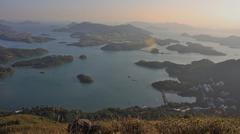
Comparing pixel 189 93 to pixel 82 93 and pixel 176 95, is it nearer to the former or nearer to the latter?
pixel 176 95

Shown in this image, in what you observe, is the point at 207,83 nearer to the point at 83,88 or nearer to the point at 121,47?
the point at 83,88

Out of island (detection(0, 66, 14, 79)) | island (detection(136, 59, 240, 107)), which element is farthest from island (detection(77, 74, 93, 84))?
island (detection(0, 66, 14, 79))

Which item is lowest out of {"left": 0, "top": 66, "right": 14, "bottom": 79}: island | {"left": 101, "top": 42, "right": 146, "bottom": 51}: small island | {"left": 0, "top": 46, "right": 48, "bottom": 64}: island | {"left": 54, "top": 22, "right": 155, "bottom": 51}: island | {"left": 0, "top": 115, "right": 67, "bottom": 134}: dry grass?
{"left": 0, "top": 66, "right": 14, "bottom": 79}: island

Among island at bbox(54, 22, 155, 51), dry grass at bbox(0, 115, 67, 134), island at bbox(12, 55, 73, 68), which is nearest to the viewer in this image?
dry grass at bbox(0, 115, 67, 134)

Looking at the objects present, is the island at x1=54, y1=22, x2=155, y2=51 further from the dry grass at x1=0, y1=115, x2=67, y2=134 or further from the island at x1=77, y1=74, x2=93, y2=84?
the dry grass at x1=0, y1=115, x2=67, y2=134

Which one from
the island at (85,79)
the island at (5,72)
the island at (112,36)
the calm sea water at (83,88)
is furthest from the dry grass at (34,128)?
the island at (112,36)

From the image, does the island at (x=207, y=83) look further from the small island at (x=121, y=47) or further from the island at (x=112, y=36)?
the island at (x=112, y=36)
